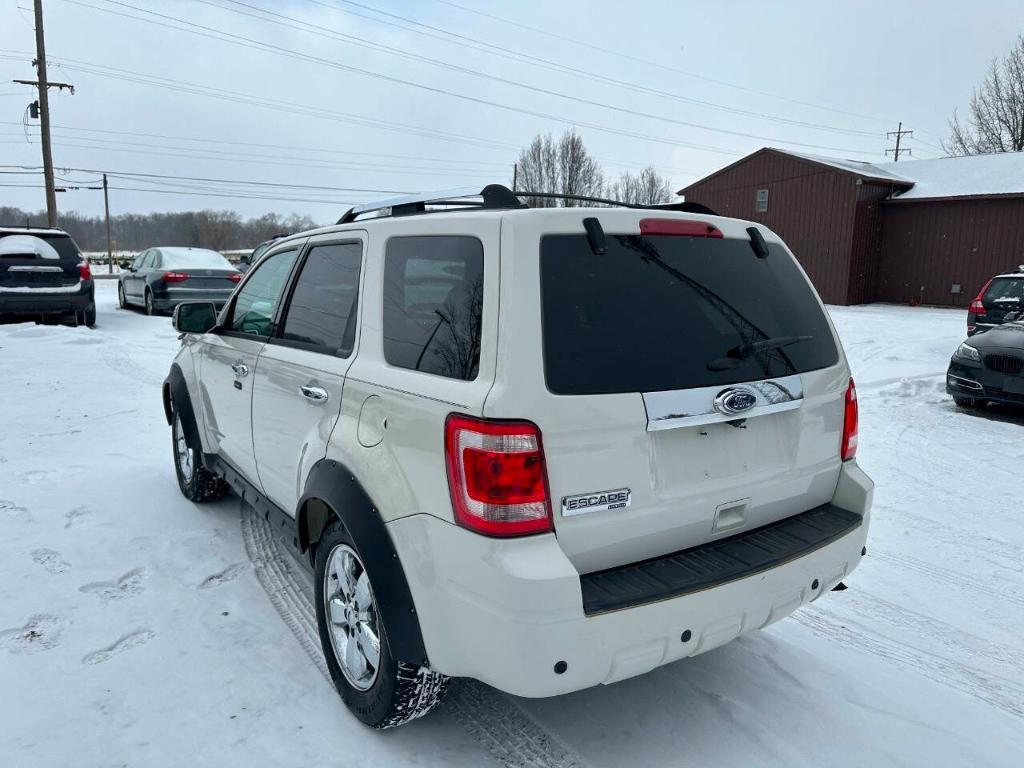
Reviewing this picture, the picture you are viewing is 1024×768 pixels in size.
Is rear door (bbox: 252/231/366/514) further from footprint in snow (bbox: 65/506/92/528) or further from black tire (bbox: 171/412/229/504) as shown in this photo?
footprint in snow (bbox: 65/506/92/528)

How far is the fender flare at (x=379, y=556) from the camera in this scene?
2.31 metres

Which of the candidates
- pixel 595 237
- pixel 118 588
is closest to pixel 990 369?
pixel 595 237

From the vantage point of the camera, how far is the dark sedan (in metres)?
7.73

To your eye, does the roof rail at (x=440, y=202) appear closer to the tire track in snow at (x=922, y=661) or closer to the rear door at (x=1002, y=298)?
the tire track in snow at (x=922, y=661)

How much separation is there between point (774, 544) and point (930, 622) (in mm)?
1660

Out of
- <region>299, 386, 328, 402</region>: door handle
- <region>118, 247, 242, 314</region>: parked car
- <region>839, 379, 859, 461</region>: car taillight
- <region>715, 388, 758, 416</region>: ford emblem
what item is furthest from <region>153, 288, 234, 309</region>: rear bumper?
<region>715, 388, 758, 416</region>: ford emblem

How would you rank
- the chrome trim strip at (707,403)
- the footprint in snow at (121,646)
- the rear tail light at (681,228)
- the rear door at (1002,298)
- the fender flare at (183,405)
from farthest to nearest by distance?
the rear door at (1002,298), the fender flare at (183,405), the footprint in snow at (121,646), the rear tail light at (681,228), the chrome trim strip at (707,403)

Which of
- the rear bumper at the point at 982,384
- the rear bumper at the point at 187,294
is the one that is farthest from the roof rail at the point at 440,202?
the rear bumper at the point at 187,294

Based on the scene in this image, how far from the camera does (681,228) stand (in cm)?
258

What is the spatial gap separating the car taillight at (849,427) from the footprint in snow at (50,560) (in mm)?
4035

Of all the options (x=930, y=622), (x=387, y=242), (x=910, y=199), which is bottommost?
(x=930, y=622)

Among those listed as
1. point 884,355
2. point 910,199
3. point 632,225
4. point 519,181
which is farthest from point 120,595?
point 519,181

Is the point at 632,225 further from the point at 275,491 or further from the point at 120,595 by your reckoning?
the point at 120,595

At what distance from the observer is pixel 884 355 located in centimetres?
1225
